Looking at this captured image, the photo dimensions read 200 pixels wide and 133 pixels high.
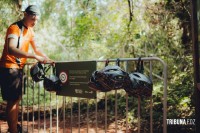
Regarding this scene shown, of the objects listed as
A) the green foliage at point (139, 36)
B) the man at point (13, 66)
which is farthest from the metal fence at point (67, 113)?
the man at point (13, 66)

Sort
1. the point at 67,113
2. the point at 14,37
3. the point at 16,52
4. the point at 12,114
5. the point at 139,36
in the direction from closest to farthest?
the point at 16,52 < the point at 14,37 < the point at 12,114 < the point at 67,113 < the point at 139,36

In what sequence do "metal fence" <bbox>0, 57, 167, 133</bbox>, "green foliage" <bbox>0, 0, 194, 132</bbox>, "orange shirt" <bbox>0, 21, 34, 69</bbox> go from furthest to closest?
"green foliage" <bbox>0, 0, 194, 132</bbox>, "orange shirt" <bbox>0, 21, 34, 69</bbox>, "metal fence" <bbox>0, 57, 167, 133</bbox>

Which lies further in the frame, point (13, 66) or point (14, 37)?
point (13, 66)

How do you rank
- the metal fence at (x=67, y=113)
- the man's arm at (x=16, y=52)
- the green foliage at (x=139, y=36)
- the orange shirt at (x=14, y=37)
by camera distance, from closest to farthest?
the metal fence at (x=67, y=113) < the man's arm at (x=16, y=52) < the orange shirt at (x=14, y=37) < the green foliage at (x=139, y=36)

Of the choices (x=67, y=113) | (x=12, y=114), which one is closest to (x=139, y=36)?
(x=67, y=113)

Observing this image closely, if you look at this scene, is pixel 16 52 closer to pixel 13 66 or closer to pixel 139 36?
pixel 13 66

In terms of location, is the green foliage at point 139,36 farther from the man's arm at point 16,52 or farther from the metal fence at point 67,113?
the man's arm at point 16,52

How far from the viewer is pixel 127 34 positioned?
27.4 ft

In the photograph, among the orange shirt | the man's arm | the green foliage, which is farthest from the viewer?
the green foliage

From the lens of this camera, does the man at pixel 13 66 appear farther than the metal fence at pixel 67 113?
Yes

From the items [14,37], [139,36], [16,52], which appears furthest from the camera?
[139,36]

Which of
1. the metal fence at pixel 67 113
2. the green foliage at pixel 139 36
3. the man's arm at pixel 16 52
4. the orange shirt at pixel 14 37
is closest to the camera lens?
the metal fence at pixel 67 113

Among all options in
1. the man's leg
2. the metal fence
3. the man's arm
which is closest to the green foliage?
the metal fence

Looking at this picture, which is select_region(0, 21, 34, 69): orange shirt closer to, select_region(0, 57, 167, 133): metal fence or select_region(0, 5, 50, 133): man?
select_region(0, 5, 50, 133): man
